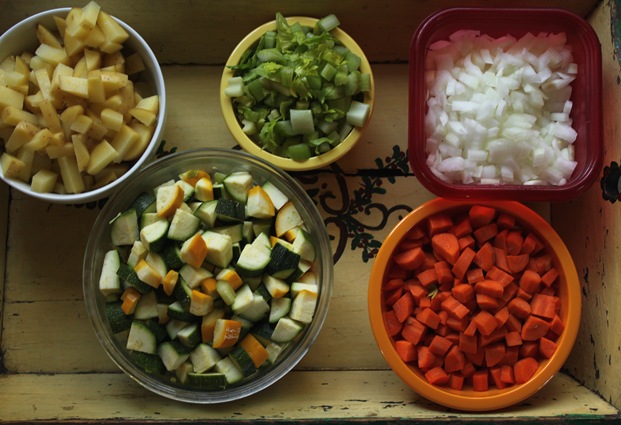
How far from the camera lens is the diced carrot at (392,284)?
1834 mm

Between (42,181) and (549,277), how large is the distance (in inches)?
50.3

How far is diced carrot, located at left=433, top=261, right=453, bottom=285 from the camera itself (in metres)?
1.80

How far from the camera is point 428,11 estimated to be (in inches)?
76.0

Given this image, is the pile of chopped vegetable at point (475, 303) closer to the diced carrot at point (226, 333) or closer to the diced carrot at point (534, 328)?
the diced carrot at point (534, 328)

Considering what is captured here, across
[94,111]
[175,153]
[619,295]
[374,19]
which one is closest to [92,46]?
[94,111]

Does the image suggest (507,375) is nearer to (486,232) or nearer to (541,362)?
(541,362)

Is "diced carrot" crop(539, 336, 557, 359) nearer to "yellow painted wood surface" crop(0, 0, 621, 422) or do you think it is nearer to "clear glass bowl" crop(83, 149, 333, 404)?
"yellow painted wood surface" crop(0, 0, 621, 422)

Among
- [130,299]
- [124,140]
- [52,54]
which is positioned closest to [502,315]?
[130,299]

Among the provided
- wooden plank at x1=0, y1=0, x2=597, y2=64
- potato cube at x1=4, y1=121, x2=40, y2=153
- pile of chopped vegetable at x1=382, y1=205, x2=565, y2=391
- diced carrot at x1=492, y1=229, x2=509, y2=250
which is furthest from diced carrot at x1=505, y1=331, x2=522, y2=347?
potato cube at x1=4, y1=121, x2=40, y2=153

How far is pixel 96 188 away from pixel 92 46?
352mm

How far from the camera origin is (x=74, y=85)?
1710mm

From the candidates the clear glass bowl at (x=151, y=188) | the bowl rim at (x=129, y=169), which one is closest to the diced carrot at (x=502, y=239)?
the clear glass bowl at (x=151, y=188)

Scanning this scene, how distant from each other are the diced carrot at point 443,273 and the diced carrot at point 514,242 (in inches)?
6.2

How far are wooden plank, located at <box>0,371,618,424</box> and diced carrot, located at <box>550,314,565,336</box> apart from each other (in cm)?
17
